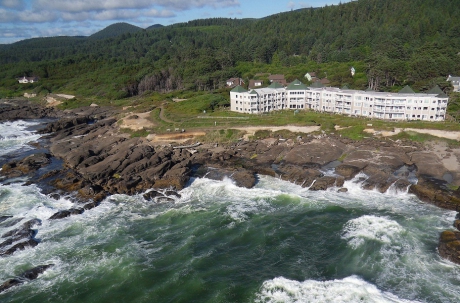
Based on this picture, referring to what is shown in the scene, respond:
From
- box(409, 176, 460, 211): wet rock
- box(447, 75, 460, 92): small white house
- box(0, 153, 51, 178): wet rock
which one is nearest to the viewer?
box(409, 176, 460, 211): wet rock

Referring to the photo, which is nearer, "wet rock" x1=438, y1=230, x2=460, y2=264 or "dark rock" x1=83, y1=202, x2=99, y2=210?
"wet rock" x1=438, y1=230, x2=460, y2=264

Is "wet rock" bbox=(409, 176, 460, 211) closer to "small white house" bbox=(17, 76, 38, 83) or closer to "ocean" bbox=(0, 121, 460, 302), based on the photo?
"ocean" bbox=(0, 121, 460, 302)

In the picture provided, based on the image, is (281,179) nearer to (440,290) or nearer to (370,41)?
(440,290)

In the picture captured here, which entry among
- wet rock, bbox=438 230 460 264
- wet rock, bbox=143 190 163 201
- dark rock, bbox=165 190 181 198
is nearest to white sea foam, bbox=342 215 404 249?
wet rock, bbox=438 230 460 264

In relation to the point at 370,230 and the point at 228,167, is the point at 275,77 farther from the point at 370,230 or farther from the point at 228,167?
the point at 370,230

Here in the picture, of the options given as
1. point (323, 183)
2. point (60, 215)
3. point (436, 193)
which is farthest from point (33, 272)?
point (436, 193)

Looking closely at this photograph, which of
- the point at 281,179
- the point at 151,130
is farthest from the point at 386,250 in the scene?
the point at 151,130
